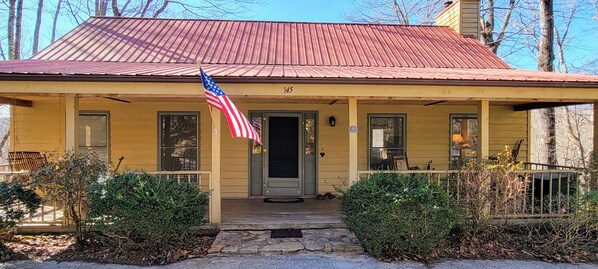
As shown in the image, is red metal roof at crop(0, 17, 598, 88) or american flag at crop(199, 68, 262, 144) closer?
american flag at crop(199, 68, 262, 144)

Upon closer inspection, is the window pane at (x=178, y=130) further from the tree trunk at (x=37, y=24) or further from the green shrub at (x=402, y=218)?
the tree trunk at (x=37, y=24)

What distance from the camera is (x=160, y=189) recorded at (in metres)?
4.43

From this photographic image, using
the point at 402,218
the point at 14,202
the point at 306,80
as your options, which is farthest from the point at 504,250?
the point at 14,202

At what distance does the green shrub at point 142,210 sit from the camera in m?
4.28

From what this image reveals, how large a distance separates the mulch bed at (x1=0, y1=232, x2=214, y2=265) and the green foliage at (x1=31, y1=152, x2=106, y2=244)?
0.23 meters

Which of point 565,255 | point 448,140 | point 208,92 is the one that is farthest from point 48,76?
point 448,140

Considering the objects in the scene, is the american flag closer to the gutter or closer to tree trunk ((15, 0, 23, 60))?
the gutter

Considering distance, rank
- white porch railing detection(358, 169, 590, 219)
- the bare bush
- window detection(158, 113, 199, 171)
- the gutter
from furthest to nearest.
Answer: window detection(158, 113, 199, 171) → white porch railing detection(358, 169, 590, 219) → the gutter → the bare bush

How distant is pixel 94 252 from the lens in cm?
457

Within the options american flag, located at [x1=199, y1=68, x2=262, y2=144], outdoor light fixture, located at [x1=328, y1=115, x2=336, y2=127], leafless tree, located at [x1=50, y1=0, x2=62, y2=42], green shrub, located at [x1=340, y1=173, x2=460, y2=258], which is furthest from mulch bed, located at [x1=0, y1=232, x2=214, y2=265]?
leafless tree, located at [x1=50, y1=0, x2=62, y2=42]

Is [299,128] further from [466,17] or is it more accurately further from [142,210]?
[466,17]

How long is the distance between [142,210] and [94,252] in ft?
3.28

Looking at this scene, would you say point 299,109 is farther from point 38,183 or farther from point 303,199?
point 38,183

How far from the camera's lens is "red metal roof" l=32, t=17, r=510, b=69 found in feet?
25.3
